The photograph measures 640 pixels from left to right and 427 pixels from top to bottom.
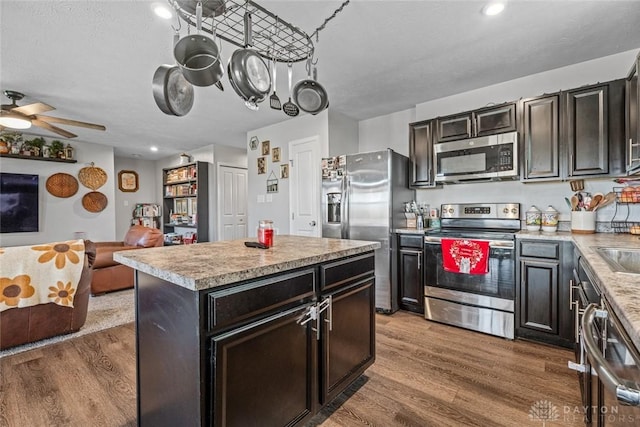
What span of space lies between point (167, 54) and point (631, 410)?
336 cm

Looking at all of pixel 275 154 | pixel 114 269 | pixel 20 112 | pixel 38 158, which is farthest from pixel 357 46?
pixel 38 158

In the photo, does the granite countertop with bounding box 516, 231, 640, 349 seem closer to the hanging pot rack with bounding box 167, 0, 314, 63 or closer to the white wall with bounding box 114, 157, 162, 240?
the hanging pot rack with bounding box 167, 0, 314, 63

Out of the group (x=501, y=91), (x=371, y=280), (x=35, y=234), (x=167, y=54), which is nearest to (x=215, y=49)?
(x=167, y=54)

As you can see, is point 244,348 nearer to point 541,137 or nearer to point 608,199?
point 541,137

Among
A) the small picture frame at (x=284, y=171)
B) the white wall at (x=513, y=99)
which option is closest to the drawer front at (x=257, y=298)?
the white wall at (x=513, y=99)

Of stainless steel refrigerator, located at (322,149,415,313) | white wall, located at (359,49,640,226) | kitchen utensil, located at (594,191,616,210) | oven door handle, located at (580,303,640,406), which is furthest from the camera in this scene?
stainless steel refrigerator, located at (322,149,415,313)

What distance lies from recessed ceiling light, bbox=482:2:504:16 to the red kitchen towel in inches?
70.7

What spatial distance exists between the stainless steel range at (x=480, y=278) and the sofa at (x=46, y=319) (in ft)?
10.9

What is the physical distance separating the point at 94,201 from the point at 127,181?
1.60m

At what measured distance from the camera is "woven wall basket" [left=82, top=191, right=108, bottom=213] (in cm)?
571

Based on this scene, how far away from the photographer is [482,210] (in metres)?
3.25

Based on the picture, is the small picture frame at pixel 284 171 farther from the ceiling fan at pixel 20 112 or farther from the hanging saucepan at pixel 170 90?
the hanging saucepan at pixel 170 90

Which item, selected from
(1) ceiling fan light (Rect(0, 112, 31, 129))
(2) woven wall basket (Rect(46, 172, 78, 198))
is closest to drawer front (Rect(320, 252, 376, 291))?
(1) ceiling fan light (Rect(0, 112, 31, 129))

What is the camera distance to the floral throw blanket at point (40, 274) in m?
2.33
